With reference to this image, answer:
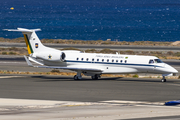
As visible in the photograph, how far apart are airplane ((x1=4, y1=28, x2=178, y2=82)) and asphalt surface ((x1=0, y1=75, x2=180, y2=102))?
201cm

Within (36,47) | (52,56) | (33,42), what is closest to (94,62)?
(52,56)

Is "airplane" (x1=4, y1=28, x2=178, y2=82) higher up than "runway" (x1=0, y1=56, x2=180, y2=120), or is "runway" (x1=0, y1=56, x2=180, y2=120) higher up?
"airplane" (x1=4, y1=28, x2=178, y2=82)

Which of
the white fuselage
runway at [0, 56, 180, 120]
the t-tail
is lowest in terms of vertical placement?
runway at [0, 56, 180, 120]

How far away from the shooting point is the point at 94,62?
37281 millimetres

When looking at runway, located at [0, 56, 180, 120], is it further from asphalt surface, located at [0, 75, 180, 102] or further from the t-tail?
the t-tail

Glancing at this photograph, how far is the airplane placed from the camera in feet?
116

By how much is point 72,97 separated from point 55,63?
12866mm

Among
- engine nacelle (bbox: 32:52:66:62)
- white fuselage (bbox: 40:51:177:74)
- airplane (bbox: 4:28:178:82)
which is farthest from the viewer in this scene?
engine nacelle (bbox: 32:52:66:62)

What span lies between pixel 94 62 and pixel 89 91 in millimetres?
→ 8524

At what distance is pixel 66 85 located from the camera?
33.0 m

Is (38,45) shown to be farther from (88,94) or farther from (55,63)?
(88,94)

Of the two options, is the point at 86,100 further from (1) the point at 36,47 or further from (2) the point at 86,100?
(1) the point at 36,47

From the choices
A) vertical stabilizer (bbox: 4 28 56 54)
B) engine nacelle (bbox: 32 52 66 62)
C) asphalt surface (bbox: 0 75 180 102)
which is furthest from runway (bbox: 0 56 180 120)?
vertical stabilizer (bbox: 4 28 56 54)

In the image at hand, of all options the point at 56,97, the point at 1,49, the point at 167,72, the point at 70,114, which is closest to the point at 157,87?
the point at 167,72
